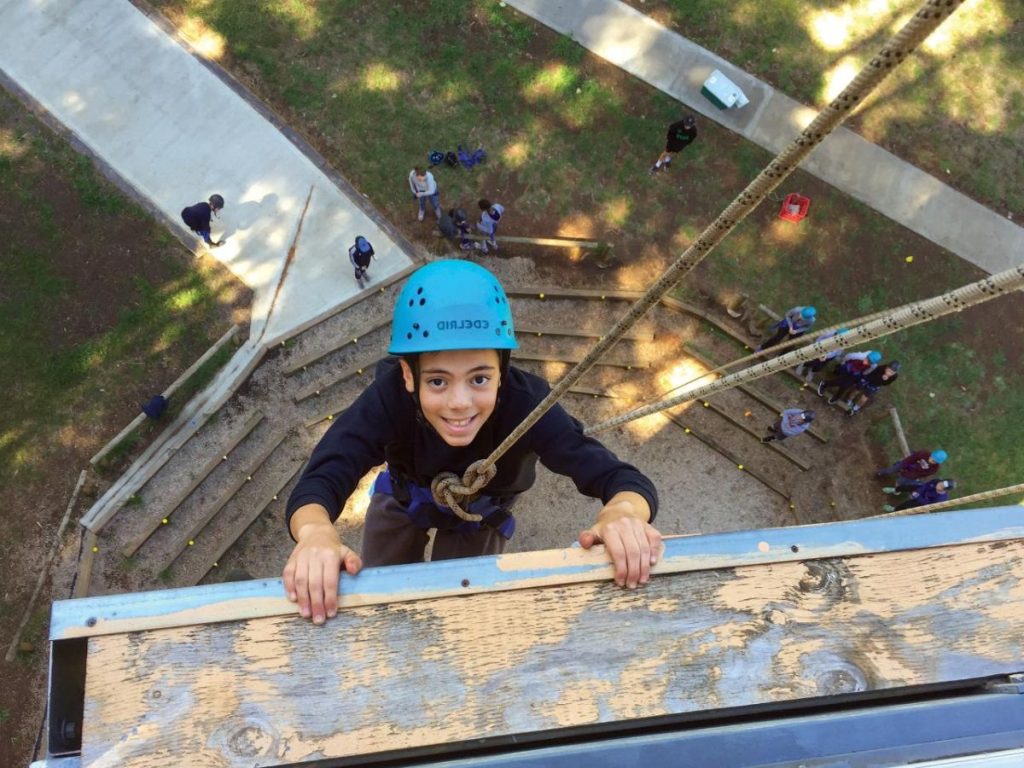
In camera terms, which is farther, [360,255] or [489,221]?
[489,221]

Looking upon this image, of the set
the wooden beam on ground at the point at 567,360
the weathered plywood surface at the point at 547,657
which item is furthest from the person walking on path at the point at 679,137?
the weathered plywood surface at the point at 547,657

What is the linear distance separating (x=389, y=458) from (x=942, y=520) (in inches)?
106

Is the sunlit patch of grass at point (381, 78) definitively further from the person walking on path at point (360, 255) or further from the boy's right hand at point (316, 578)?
the boy's right hand at point (316, 578)

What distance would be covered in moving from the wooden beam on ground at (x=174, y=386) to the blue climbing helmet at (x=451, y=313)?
19.2ft

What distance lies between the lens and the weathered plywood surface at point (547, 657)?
204 centimetres

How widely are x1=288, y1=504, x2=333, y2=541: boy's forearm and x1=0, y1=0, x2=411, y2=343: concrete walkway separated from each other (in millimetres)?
5778

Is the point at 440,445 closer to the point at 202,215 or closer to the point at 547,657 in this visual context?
the point at 547,657

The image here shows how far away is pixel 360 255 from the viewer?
7.96 metres

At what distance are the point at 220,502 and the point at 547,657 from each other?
20.9 ft

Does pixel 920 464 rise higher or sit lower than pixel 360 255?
lower

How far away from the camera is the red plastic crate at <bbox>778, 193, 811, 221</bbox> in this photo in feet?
31.1

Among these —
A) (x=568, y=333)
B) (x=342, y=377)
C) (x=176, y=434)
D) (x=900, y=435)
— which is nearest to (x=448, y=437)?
(x=342, y=377)

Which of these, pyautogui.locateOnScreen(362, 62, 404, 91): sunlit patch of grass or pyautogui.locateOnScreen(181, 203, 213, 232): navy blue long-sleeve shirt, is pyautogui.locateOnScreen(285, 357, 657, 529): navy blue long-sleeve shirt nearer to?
pyautogui.locateOnScreen(181, 203, 213, 232): navy blue long-sleeve shirt

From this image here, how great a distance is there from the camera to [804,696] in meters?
2.23
